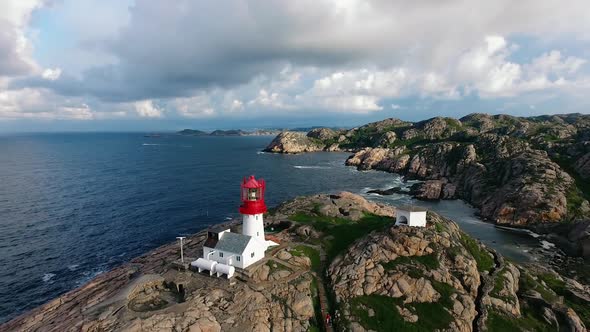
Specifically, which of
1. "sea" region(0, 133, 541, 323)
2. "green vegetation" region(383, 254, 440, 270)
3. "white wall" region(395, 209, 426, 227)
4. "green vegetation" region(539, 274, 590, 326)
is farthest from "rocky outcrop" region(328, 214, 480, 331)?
"sea" region(0, 133, 541, 323)

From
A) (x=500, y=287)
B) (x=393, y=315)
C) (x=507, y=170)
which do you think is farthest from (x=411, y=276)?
(x=507, y=170)

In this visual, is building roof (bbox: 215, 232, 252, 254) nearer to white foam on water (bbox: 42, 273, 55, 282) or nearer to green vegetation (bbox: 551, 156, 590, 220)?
white foam on water (bbox: 42, 273, 55, 282)

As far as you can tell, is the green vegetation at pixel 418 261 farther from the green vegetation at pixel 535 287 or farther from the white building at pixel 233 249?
the white building at pixel 233 249

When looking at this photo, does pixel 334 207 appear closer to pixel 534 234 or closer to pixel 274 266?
pixel 274 266

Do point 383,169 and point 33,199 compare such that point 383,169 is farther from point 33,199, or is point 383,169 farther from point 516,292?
point 33,199

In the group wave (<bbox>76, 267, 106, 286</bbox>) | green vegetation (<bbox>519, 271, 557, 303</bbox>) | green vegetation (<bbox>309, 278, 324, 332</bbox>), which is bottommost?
wave (<bbox>76, 267, 106, 286</bbox>)

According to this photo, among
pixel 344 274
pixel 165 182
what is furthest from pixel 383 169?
pixel 344 274
